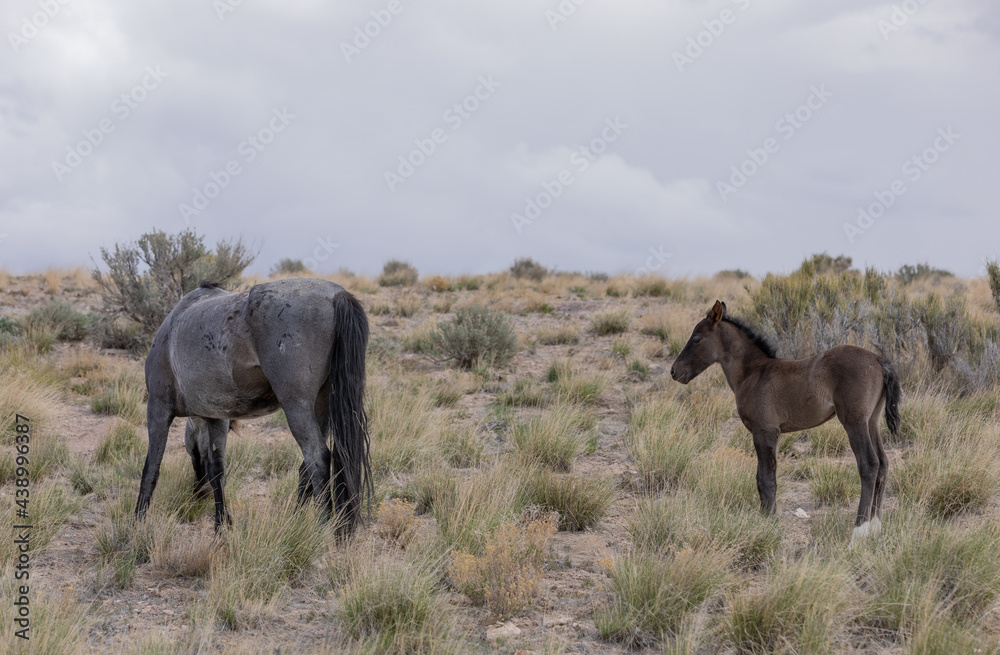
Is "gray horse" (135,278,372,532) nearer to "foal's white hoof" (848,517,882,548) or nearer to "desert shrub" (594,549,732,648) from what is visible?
"desert shrub" (594,549,732,648)

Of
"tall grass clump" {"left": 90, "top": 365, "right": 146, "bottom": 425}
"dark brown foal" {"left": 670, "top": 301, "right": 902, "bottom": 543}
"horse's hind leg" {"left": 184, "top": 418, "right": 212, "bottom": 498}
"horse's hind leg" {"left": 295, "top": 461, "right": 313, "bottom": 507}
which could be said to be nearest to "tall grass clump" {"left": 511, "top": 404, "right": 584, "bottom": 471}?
"dark brown foal" {"left": 670, "top": 301, "right": 902, "bottom": 543}

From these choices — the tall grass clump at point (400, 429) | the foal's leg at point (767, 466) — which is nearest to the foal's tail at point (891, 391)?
the foal's leg at point (767, 466)

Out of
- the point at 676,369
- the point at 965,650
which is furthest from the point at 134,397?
the point at 965,650

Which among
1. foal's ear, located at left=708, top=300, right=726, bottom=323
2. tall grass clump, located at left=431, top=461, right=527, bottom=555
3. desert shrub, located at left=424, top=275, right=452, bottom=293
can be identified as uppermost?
desert shrub, located at left=424, top=275, right=452, bottom=293

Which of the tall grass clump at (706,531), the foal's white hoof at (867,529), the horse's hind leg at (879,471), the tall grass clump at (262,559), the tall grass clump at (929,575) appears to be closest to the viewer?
the tall grass clump at (929,575)

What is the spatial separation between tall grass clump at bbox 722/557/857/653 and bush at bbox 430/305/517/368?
904 cm

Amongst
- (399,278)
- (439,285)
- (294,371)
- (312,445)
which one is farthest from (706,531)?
(399,278)

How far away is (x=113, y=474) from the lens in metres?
7.31

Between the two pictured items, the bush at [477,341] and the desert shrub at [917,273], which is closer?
the bush at [477,341]

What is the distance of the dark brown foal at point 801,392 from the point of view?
5352 millimetres

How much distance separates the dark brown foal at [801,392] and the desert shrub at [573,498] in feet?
4.11

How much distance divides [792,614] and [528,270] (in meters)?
25.8

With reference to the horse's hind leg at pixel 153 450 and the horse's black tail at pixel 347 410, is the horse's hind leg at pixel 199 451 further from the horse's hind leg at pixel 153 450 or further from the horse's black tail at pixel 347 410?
the horse's black tail at pixel 347 410

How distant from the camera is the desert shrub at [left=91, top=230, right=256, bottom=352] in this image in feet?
47.9
